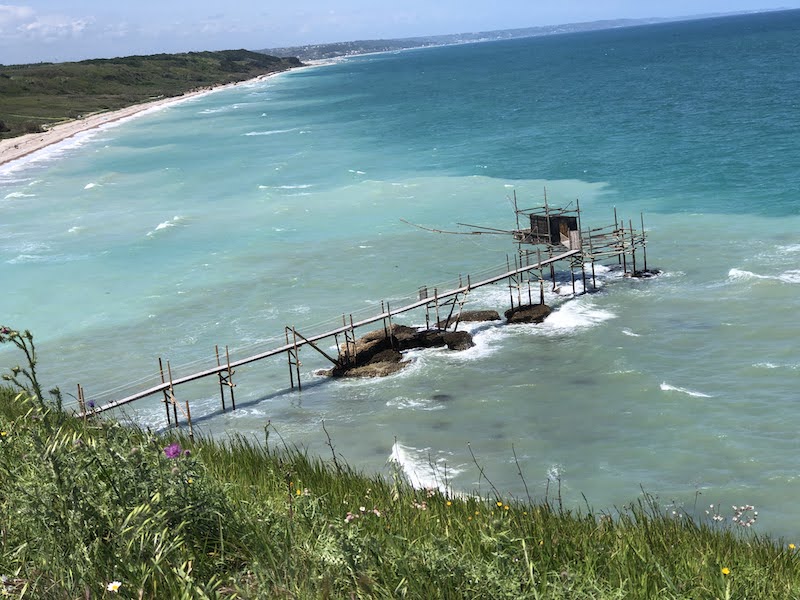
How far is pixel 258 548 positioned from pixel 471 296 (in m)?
31.6

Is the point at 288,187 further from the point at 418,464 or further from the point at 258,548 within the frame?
the point at 258,548

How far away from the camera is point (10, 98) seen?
145 metres

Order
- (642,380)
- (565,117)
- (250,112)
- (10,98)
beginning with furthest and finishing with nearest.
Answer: (10,98) < (250,112) < (565,117) < (642,380)

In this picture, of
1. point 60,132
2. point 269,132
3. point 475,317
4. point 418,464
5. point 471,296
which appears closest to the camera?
point 418,464

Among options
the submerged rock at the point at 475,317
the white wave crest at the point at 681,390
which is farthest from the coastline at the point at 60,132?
the white wave crest at the point at 681,390

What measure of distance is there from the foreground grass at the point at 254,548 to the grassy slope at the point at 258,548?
0.02 meters

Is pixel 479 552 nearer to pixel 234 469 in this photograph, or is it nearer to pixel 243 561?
pixel 243 561

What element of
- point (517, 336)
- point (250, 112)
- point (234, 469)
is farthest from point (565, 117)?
point (234, 469)

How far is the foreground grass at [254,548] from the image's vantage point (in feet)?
21.3

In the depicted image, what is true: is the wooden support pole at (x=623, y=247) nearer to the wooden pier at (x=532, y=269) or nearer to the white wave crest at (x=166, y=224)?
the wooden pier at (x=532, y=269)

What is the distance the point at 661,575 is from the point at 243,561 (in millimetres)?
3535

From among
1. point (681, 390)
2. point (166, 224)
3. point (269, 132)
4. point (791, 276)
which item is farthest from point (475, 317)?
point (269, 132)

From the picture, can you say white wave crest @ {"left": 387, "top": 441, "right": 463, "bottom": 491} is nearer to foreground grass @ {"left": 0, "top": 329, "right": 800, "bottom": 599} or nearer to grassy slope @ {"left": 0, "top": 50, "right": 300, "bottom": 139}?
foreground grass @ {"left": 0, "top": 329, "right": 800, "bottom": 599}

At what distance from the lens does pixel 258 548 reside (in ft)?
23.6
